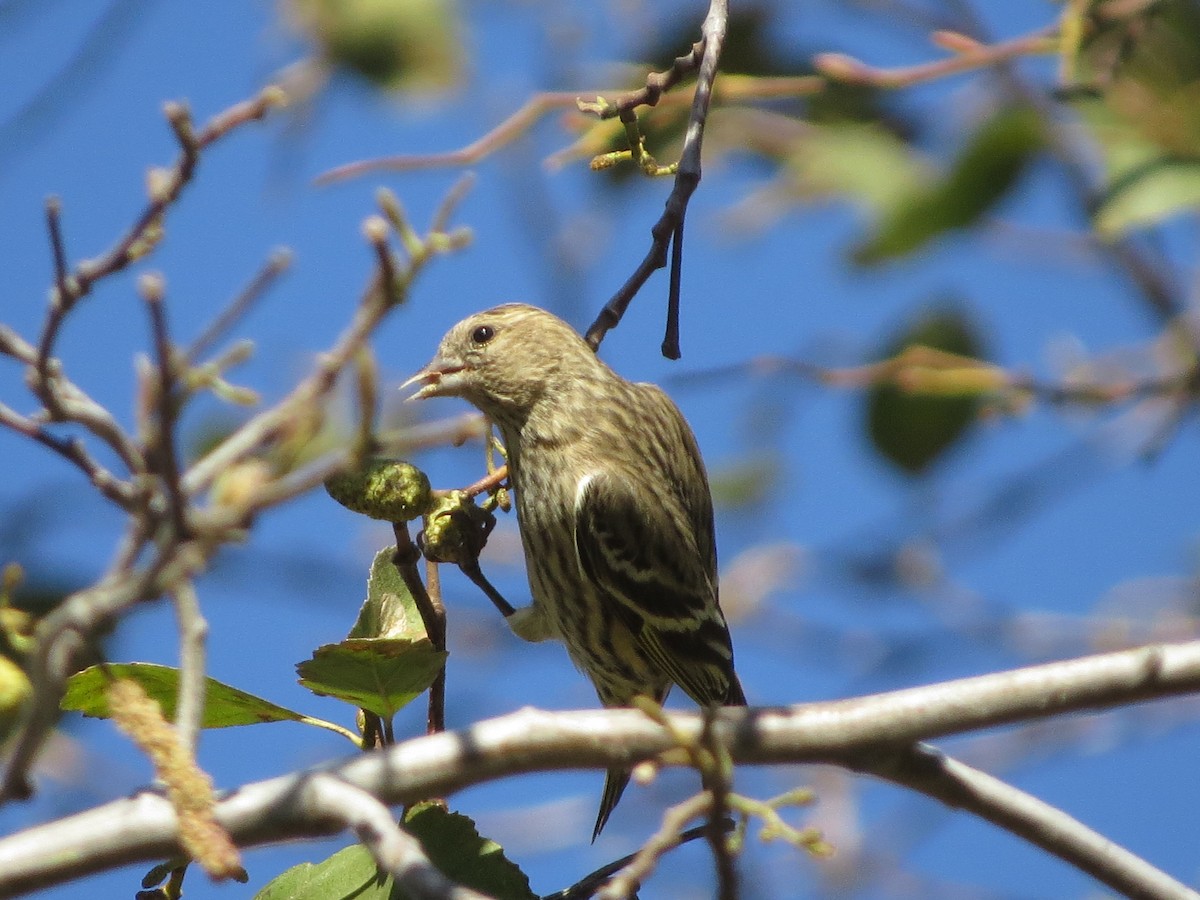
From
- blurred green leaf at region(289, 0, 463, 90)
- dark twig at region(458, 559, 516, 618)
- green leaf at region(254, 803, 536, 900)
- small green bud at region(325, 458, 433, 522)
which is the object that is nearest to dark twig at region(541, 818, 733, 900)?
green leaf at region(254, 803, 536, 900)

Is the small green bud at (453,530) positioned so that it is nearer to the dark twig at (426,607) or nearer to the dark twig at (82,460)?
the dark twig at (426,607)

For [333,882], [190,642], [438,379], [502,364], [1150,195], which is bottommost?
[190,642]

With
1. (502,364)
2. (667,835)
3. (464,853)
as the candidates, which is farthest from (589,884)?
(502,364)

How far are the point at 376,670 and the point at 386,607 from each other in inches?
13.1

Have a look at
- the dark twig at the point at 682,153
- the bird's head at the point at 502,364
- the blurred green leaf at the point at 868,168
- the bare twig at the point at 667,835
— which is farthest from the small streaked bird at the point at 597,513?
the bare twig at the point at 667,835

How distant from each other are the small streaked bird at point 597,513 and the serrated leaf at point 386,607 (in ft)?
5.07

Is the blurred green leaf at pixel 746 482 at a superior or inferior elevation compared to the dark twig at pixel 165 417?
superior

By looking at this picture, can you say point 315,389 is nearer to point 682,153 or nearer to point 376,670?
point 376,670

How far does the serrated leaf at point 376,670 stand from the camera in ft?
7.18

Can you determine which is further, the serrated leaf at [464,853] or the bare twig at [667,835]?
the serrated leaf at [464,853]

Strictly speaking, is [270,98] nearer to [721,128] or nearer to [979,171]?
[979,171]

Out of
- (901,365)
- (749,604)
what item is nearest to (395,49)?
(901,365)

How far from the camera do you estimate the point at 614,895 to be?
134 centimetres

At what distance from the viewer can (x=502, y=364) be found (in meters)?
4.36
